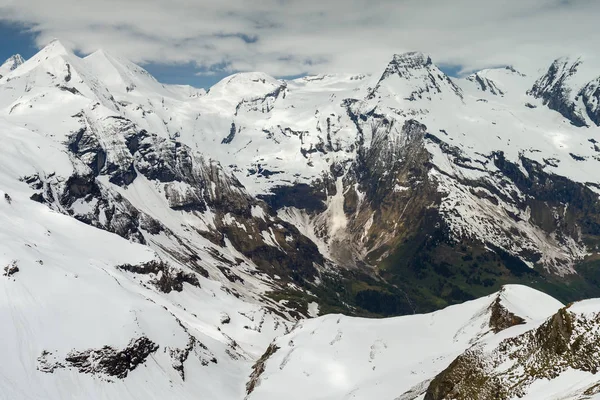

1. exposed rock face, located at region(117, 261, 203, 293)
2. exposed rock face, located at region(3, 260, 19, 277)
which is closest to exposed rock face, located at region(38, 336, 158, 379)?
exposed rock face, located at region(3, 260, 19, 277)

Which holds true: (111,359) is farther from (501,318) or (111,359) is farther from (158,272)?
(158,272)

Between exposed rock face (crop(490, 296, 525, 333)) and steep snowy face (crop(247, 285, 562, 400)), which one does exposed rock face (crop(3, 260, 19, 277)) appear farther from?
exposed rock face (crop(490, 296, 525, 333))

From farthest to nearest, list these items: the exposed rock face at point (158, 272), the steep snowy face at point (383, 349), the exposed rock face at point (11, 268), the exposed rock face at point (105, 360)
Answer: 1. the exposed rock face at point (158, 272)
2. the exposed rock face at point (11, 268)
3. the exposed rock face at point (105, 360)
4. the steep snowy face at point (383, 349)

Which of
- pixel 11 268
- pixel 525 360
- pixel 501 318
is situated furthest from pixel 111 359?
pixel 525 360

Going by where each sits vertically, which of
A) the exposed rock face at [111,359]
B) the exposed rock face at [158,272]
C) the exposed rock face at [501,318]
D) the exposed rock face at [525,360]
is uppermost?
the exposed rock face at [525,360]

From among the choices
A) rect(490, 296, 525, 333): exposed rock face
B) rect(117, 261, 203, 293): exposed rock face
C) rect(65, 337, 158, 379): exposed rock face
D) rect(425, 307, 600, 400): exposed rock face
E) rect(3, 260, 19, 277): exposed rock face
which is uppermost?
rect(425, 307, 600, 400): exposed rock face

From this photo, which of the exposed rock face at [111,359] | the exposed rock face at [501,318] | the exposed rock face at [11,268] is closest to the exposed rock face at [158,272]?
the exposed rock face at [11,268]

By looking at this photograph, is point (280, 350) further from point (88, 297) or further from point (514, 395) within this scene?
point (514, 395)

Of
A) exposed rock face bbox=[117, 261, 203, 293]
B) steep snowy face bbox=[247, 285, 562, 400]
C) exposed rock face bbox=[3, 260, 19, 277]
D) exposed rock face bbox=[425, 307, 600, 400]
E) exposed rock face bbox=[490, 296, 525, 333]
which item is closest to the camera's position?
exposed rock face bbox=[425, 307, 600, 400]

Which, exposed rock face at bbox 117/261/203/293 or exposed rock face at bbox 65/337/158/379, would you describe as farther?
exposed rock face at bbox 117/261/203/293

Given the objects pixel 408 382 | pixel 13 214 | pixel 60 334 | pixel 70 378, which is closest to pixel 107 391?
pixel 70 378

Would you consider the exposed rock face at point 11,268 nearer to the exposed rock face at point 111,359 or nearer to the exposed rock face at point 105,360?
the exposed rock face at point 105,360
